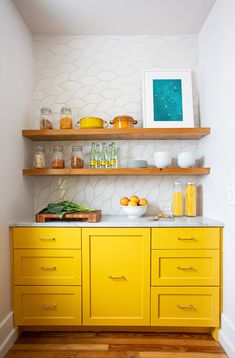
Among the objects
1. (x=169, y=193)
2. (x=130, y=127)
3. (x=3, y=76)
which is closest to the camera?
(x=3, y=76)

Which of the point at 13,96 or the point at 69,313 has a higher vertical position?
the point at 13,96

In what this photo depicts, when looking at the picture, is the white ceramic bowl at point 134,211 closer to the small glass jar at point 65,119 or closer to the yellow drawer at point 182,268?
the yellow drawer at point 182,268

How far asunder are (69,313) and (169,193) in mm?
1339

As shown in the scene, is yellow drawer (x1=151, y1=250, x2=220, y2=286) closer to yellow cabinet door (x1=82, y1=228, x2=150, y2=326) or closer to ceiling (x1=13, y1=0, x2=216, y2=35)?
yellow cabinet door (x1=82, y1=228, x2=150, y2=326)

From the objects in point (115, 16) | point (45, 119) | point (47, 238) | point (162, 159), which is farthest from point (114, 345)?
point (115, 16)

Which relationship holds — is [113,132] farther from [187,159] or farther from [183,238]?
[183,238]

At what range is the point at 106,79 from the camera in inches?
92.8

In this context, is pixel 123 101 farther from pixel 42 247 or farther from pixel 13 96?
pixel 42 247

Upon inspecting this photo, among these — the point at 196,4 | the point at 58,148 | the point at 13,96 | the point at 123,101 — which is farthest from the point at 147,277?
the point at 196,4

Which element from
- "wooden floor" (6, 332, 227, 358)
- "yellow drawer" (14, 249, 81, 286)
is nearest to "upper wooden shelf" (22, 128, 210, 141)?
"yellow drawer" (14, 249, 81, 286)

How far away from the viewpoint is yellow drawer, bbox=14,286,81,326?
185cm

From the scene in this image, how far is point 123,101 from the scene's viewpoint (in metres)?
2.36

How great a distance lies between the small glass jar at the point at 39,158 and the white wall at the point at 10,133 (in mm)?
98

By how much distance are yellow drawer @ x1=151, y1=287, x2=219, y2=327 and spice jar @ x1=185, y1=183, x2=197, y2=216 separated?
2.05 ft
